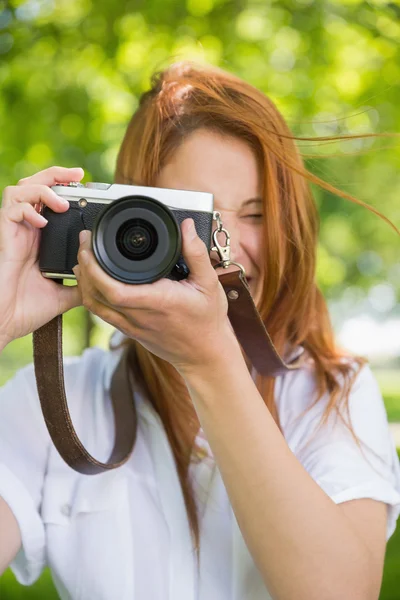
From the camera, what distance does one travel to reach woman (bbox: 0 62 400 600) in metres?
1.26

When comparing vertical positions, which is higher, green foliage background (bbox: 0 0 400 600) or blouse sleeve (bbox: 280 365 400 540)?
green foliage background (bbox: 0 0 400 600)

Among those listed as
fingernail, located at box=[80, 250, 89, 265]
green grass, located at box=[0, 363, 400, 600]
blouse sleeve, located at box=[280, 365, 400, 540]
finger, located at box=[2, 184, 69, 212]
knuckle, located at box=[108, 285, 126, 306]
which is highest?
finger, located at box=[2, 184, 69, 212]

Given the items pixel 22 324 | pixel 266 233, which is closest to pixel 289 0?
pixel 266 233

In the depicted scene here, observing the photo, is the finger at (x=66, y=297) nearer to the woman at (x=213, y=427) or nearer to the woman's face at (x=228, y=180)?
the woman at (x=213, y=427)

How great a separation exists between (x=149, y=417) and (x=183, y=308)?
63 cm

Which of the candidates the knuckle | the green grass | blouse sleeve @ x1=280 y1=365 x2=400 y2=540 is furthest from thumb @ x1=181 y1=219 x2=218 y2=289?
the green grass

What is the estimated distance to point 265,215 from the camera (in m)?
1.58

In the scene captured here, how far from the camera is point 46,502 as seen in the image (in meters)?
1.61

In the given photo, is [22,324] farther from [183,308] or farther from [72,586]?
[72,586]

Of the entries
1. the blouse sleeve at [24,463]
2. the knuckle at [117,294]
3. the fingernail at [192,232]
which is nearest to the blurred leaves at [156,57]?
the blouse sleeve at [24,463]

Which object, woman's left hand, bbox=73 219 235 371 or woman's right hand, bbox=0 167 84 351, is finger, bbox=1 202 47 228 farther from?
Answer: woman's left hand, bbox=73 219 235 371

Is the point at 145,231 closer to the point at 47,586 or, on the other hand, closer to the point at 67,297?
the point at 67,297

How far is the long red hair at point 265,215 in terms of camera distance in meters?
1.61

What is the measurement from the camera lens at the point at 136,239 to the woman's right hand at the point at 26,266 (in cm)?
26
